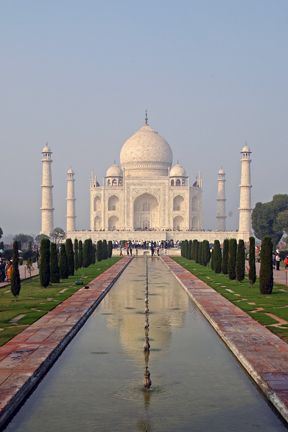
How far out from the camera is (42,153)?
2324 inches

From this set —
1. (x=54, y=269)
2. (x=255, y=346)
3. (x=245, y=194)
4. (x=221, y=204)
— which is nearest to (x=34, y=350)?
(x=255, y=346)

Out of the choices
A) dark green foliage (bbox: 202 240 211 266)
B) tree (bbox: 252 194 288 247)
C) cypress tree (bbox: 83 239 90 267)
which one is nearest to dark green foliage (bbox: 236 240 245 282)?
dark green foliage (bbox: 202 240 211 266)

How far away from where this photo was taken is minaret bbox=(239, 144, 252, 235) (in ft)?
189

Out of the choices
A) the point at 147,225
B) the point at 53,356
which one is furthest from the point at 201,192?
the point at 53,356

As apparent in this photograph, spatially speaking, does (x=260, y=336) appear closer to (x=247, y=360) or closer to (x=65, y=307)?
(x=247, y=360)

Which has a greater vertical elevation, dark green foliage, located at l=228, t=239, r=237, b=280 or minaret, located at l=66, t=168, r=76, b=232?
minaret, located at l=66, t=168, r=76, b=232

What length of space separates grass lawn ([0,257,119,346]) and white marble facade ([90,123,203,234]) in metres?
42.1

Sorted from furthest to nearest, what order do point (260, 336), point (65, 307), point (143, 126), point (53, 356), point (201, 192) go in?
point (143, 126) → point (201, 192) → point (65, 307) → point (260, 336) → point (53, 356)

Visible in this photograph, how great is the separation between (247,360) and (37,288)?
1083cm

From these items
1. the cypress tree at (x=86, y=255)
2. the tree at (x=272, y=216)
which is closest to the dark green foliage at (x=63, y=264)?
the cypress tree at (x=86, y=255)

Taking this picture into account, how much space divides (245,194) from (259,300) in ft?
144

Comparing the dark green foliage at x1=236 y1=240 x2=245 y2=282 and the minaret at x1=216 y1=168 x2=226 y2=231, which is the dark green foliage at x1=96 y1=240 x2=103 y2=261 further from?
the minaret at x1=216 y1=168 x2=226 y2=231

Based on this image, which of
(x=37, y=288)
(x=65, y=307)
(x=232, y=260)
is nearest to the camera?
(x=65, y=307)

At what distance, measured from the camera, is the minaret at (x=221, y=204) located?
61906 millimetres
